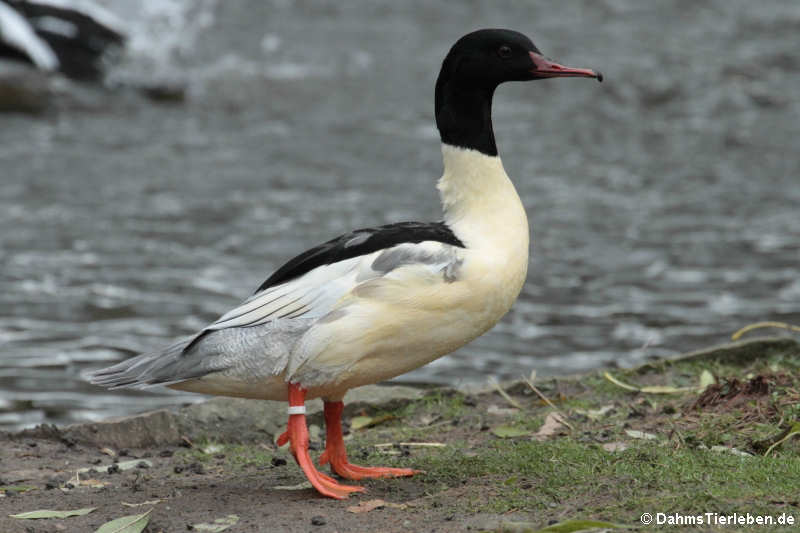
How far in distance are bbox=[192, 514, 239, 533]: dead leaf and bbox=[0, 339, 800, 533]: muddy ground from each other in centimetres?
2

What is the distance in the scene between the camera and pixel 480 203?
15.4 ft

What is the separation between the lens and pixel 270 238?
11.6 metres

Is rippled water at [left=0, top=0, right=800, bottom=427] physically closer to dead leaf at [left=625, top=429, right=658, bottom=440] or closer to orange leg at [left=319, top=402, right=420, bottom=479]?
dead leaf at [left=625, top=429, right=658, bottom=440]

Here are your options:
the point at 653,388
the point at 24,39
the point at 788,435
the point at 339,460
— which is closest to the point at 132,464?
the point at 339,460

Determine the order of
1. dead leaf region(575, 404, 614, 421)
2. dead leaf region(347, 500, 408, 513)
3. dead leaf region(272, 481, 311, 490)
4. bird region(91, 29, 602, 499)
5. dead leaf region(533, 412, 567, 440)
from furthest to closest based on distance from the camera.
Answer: dead leaf region(575, 404, 614, 421), dead leaf region(533, 412, 567, 440), dead leaf region(272, 481, 311, 490), bird region(91, 29, 602, 499), dead leaf region(347, 500, 408, 513)

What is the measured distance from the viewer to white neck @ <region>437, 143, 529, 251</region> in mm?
4574

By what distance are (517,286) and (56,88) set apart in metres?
13.0

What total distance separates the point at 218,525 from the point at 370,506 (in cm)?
58

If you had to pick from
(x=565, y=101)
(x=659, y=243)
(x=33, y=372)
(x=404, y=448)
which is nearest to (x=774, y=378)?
(x=404, y=448)

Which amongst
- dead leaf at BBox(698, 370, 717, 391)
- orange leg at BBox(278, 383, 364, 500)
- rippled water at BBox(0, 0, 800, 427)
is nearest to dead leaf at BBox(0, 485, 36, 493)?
orange leg at BBox(278, 383, 364, 500)

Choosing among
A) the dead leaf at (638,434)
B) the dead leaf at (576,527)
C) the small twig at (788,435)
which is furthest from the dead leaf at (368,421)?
the dead leaf at (576,527)

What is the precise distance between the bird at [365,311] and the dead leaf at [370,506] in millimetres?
178

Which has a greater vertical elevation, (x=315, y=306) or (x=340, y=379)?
(x=315, y=306)

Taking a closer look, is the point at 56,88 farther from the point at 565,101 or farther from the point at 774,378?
the point at 774,378
